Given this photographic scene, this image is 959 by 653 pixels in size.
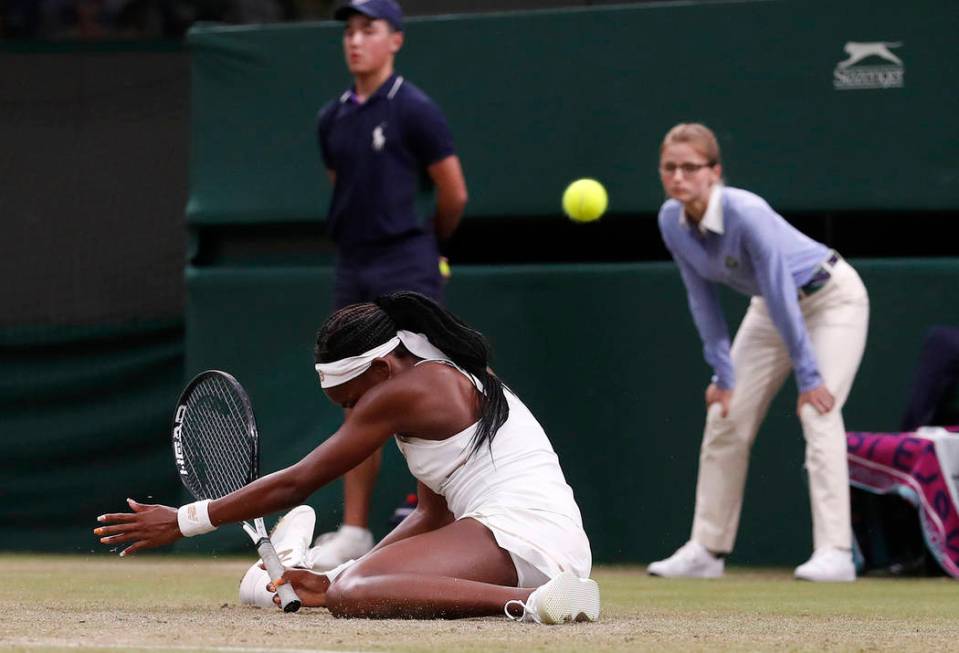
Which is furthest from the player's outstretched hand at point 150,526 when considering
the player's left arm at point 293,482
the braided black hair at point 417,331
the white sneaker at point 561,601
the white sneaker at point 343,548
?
the white sneaker at point 343,548

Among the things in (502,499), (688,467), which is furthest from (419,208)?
(502,499)

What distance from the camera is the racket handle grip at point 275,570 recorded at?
395 centimetres

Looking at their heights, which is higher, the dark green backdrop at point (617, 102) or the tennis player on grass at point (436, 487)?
the dark green backdrop at point (617, 102)

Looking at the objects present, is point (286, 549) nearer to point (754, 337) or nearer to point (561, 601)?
point (561, 601)

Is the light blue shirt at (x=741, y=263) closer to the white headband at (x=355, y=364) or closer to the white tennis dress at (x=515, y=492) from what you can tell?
the white tennis dress at (x=515, y=492)

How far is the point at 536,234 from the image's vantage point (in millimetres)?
7270

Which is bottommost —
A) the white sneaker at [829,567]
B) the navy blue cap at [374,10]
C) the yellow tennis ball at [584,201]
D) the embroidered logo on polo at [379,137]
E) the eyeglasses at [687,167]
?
the white sneaker at [829,567]

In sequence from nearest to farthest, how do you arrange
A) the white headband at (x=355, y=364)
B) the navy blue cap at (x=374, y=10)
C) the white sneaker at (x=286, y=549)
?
the white headband at (x=355, y=364) → the white sneaker at (x=286, y=549) → the navy blue cap at (x=374, y=10)

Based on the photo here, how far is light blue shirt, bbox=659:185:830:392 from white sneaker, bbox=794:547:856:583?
567 mm

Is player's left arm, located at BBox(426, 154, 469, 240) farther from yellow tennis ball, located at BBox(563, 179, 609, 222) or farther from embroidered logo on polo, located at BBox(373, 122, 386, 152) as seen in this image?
yellow tennis ball, located at BBox(563, 179, 609, 222)

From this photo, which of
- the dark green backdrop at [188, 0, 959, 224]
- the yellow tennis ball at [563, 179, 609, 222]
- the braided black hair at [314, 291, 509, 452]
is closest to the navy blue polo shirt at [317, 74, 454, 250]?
the yellow tennis ball at [563, 179, 609, 222]

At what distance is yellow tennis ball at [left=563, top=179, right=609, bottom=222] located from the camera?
6.65 m

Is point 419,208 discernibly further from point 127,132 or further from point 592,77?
point 127,132

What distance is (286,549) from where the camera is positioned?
4285 mm
